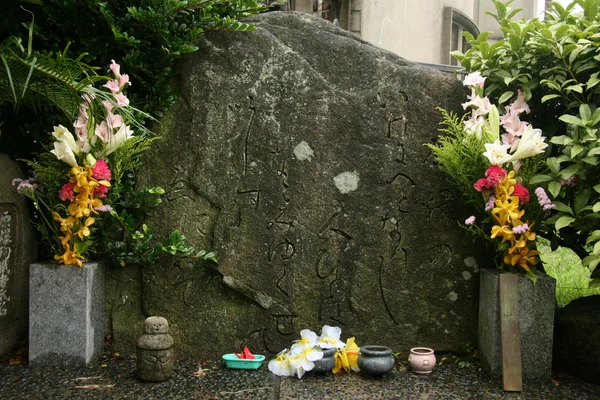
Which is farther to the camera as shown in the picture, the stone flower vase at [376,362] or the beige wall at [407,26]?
the beige wall at [407,26]

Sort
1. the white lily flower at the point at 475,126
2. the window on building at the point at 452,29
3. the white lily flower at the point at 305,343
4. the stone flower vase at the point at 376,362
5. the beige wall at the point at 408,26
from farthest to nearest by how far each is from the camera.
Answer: the window on building at the point at 452,29, the beige wall at the point at 408,26, the white lily flower at the point at 475,126, the stone flower vase at the point at 376,362, the white lily flower at the point at 305,343

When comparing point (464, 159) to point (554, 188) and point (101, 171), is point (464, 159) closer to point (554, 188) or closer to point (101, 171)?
point (554, 188)

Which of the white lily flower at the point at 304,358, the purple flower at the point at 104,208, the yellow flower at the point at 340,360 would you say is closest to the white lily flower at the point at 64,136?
the purple flower at the point at 104,208

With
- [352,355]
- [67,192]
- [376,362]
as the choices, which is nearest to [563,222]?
[376,362]

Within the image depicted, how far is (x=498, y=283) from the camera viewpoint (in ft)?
13.1

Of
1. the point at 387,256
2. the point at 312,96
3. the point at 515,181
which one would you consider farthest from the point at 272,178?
the point at 515,181

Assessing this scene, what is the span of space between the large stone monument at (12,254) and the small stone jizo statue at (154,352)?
3.68 feet

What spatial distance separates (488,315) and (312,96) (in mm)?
1901

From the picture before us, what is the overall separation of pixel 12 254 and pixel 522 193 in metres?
3.41

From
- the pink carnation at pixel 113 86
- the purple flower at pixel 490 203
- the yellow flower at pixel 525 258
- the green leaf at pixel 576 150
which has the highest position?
the pink carnation at pixel 113 86

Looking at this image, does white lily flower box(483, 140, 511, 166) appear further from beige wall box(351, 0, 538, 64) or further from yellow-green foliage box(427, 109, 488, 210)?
beige wall box(351, 0, 538, 64)

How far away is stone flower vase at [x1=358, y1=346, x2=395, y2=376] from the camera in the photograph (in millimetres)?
3861

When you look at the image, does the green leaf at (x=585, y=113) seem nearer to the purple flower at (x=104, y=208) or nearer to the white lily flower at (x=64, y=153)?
the purple flower at (x=104, y=208)

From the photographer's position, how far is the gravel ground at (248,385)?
362 cm
